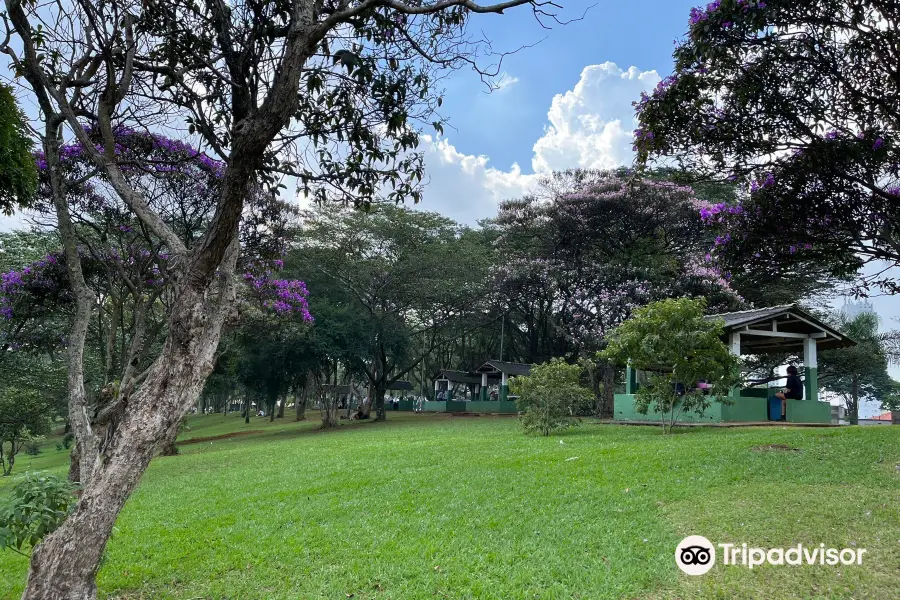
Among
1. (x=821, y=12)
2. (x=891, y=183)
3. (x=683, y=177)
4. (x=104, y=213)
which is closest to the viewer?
(x=821, y=12)

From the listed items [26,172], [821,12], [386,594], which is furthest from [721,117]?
[26,172]

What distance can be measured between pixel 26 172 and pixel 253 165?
3.42 metres

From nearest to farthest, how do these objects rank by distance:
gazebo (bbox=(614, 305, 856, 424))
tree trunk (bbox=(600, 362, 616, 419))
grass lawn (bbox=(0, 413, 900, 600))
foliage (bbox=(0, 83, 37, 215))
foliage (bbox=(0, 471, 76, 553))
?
foliage (bbox=(0, 471, 76, 553)), grass lawn (bbox=(0, 413, 900, 600)), foliage (bbox=(0, 83, 37, 215)), gazebo (bbox=(614, 305, 856, 424)), tree trunk (bbox=(600, 362, 616, 419))

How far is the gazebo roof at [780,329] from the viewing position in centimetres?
1495

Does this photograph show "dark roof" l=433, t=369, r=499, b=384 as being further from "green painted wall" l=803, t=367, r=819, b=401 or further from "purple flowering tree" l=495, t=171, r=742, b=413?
"green painted wall" l=803, t=367, r=819, b=401

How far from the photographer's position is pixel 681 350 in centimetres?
1150

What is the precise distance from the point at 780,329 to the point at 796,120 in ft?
38.4

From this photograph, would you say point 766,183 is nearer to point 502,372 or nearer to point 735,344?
point 735,344

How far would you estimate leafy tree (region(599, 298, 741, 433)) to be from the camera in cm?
1145

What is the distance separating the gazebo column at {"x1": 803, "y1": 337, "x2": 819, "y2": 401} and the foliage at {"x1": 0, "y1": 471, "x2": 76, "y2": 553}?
17.2 m

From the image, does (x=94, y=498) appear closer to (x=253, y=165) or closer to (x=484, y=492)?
(x=253, y=165)

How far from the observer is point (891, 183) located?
23.5ft

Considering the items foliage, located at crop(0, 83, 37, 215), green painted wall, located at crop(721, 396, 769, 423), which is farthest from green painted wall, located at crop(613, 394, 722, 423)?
foliage, located at crop(0, 83, 37, 215)

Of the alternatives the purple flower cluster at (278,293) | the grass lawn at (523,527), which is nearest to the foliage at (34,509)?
the grass lawn at (523,527)
